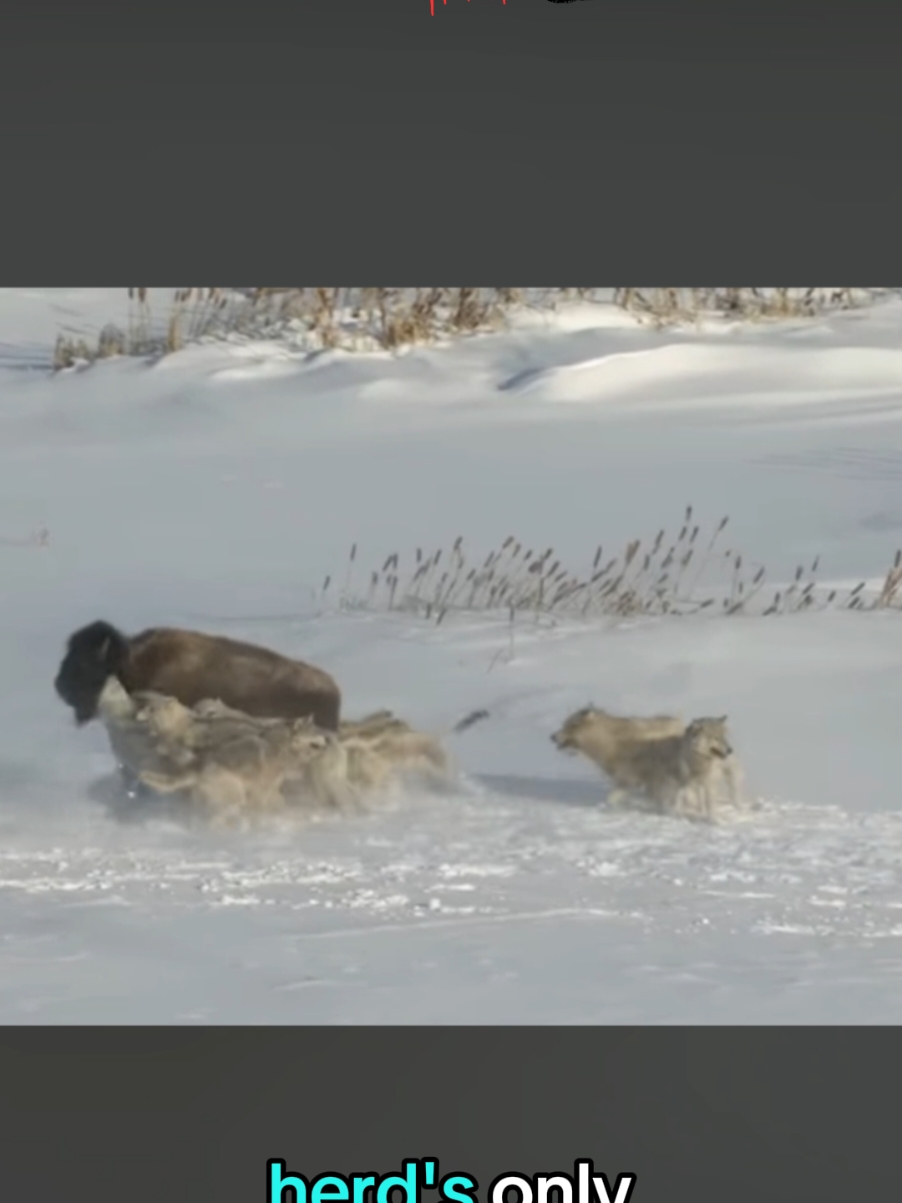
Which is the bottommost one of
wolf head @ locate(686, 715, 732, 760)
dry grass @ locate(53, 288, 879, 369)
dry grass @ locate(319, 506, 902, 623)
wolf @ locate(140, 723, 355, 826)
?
wolf @ locate(140, 723, 355, 826)

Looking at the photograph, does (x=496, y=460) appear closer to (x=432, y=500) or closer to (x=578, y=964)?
(x=432, y=500)

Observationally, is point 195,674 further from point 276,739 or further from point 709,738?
point 709,738

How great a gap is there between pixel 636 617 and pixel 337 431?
766 millimetres

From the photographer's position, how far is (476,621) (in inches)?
204

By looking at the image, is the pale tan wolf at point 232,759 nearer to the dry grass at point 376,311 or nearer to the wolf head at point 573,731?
the wolf head at point 573,731

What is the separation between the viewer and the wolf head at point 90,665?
4.79 meters

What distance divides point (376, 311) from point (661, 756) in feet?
4.48

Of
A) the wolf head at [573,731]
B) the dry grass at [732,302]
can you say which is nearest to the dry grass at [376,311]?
the dry grass at [732,302]

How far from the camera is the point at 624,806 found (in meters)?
4.59

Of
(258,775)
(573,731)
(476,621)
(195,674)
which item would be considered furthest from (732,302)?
(258,775)

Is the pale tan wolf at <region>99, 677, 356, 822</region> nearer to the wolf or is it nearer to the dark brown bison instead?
the wolf

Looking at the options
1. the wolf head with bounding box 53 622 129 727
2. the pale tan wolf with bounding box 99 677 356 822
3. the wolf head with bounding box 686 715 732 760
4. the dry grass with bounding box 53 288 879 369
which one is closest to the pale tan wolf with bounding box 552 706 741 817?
the wolf head with bounding box 686 715 732 760

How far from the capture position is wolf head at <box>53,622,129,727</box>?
15.7ft

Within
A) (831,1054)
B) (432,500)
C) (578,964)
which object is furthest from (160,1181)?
(432,500)
